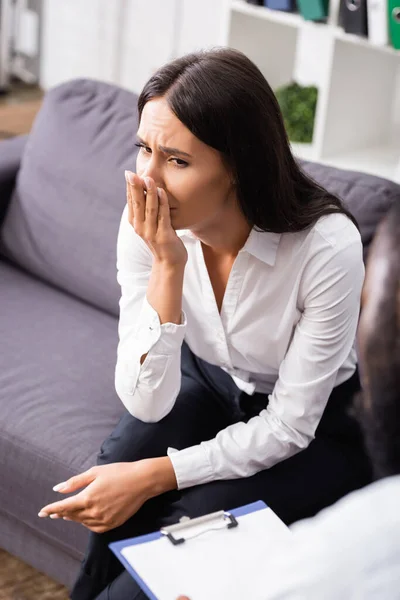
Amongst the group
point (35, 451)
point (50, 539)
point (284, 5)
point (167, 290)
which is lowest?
point (50, 539)

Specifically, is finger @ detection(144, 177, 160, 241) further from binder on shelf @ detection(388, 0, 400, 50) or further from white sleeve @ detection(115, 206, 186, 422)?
binder on shelf @ detection(388, 0, 400, 50)

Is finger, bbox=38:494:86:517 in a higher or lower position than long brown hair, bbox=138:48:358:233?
lower

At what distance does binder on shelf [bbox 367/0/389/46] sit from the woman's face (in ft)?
3.68

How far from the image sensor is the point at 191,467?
4.86ft

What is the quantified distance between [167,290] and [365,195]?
0.51 meters

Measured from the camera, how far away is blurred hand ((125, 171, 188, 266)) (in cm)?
144

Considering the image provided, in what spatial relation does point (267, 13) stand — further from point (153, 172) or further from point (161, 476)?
point (161, 476)

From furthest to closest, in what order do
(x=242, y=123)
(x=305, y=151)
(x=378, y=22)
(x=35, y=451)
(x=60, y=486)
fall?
(x=305, y=151)
(x=378, y=22)
(x=35, y=451)
(x=60, y=486)
(x=242, y=123)

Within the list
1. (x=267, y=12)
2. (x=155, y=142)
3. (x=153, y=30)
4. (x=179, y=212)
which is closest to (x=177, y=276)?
(x=179, y=212)

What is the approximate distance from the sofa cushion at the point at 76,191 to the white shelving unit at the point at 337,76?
67 centimetres

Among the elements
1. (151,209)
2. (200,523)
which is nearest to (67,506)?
(200,523)

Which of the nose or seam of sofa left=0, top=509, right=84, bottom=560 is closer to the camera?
the nose

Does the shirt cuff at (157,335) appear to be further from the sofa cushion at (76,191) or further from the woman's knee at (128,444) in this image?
the sofa cushion at (76,191)

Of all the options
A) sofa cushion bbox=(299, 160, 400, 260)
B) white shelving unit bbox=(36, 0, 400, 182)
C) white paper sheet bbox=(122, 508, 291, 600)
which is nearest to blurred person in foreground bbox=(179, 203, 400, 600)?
white paper sheet bbox=(122, 508, 291, 600)
